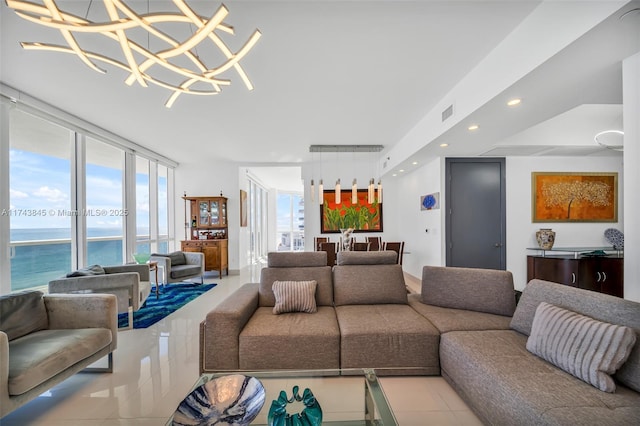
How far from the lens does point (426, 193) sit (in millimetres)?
5234

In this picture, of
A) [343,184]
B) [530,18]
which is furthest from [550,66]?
[343,184]

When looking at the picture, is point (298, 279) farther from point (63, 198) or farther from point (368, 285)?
point (63, 198)

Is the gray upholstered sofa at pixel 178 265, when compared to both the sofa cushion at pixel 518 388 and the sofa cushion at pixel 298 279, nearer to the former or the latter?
the sofa cushion at pixel 298 279

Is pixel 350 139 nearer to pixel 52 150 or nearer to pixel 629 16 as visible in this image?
pixel 629 16

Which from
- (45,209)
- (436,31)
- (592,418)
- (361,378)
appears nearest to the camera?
(592,418)

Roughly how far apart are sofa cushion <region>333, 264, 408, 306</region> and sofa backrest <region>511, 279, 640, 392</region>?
101 centimetres

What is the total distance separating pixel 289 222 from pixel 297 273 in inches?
327

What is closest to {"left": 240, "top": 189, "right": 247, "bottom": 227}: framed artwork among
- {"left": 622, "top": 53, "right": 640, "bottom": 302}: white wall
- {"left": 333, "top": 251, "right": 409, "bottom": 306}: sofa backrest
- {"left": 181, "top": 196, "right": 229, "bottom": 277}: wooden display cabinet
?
{"left": 181, "top": 196, "right": 229, "bottom": 277}: wooden display cabinet

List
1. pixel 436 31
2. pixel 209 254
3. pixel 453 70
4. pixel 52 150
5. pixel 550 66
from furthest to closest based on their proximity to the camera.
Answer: pixel 209 254, pixel 52 150, pixel 453 70, pixel 436 31, pixel 550 66

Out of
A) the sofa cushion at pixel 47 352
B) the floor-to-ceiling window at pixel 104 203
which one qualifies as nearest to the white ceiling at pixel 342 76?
the floor-to-ceiling window at pixel 104 203

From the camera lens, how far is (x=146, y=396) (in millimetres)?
1979

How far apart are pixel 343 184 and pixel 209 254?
146 inches

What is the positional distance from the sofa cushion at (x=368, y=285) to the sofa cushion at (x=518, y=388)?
30.6 inches

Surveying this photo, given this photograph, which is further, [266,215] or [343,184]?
[266,215]
